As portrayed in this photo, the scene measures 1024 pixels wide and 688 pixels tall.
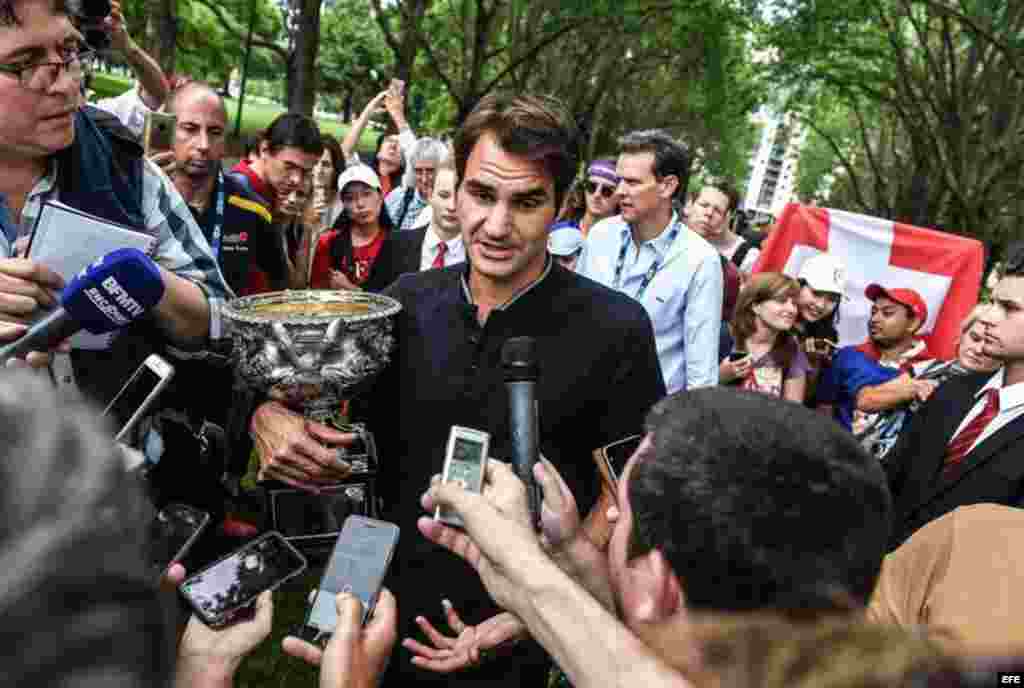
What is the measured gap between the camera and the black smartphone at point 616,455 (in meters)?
1.94

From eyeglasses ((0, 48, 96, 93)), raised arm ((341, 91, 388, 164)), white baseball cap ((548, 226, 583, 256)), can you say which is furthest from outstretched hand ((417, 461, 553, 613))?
raised arm ((341, 91, 388, 164))

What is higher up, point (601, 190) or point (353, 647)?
point (601, 190)

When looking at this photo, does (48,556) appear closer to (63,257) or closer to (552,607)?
(552,607)

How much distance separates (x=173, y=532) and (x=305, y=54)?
975 cm

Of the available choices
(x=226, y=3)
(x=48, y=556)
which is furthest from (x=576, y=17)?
(x=48, y=556)

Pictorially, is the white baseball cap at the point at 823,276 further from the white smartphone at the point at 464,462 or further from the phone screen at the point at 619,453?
the white smartphone at the point at 464,462

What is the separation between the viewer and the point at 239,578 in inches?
67.3

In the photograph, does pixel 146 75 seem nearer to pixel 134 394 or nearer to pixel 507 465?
pixel 134 394

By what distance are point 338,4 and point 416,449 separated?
2750 centimetres

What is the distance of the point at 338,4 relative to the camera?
26531 millimetres

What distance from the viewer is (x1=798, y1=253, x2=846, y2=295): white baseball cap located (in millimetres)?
5430

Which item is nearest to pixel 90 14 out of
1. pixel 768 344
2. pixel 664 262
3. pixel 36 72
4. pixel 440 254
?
pixel 36 72

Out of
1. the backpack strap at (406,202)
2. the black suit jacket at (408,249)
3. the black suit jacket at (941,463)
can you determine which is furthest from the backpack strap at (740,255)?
the black suit jacket at (941,463)

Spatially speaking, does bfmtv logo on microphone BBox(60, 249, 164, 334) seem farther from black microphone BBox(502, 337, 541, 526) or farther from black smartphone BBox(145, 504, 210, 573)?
black microphone BBox(502, 337, 541, 526)
